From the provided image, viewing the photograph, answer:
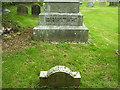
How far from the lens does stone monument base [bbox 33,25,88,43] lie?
8.38 metres

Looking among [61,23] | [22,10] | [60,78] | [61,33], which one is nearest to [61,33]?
[61,33]

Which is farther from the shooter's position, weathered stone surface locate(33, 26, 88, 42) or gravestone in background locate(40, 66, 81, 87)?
weathered stone surface locate(33, 26, 88, 42)

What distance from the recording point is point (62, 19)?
8.75 m

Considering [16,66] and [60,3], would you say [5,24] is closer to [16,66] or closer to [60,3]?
[60,3]

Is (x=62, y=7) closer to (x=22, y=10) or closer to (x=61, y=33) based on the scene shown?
(x=61, y=33)

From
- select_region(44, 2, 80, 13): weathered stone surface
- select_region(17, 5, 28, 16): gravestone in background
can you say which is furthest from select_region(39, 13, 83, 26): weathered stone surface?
select_region(17, 5, 28, 16): gravestone in background

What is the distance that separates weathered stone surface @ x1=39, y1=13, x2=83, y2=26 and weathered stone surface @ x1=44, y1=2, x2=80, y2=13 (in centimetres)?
30

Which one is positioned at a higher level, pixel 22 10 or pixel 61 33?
pixel 22 10

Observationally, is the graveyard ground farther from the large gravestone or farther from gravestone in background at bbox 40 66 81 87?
the large gravestone

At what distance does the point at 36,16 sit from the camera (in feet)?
53.0

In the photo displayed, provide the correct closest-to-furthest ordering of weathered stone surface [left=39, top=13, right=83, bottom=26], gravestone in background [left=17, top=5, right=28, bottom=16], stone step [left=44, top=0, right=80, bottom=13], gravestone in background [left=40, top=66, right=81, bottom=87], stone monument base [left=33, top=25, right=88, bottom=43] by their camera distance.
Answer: gravestone in background [left=40, top=66, right=81, bottom=87]
stone monument base [left=33, top=25, right=88, bottom=43]
weathered stone surface [left=39, top=13, right=83, bottom=26]
stone step [left=44, top=0, right=80, bottom=13]
gravestone in background [left=17, top=5, right=28, bottom=16]

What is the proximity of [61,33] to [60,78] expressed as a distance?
4123mm

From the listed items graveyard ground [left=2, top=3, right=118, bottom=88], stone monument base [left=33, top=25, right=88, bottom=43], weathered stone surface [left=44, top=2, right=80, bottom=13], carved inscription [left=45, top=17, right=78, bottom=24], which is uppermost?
weathered stone surface [left=44, top=2, right=80, bottom=13]

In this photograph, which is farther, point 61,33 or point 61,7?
point 61,7
